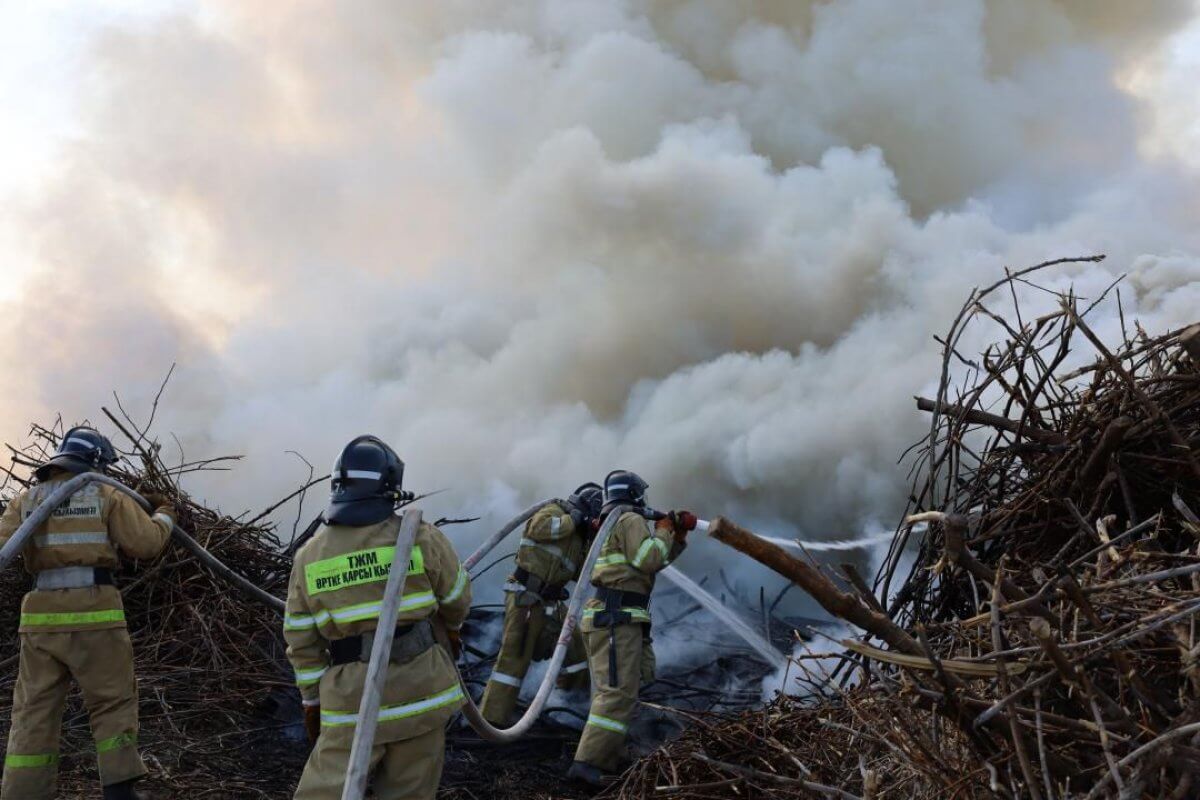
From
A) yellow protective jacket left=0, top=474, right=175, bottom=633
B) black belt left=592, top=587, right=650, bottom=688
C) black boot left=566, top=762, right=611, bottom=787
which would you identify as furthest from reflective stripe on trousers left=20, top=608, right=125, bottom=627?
black belt left=592, top=587, right=650, bottom=688

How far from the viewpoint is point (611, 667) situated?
7750mm

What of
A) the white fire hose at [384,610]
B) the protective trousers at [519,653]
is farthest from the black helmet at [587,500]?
the protective trousers at [519,653]

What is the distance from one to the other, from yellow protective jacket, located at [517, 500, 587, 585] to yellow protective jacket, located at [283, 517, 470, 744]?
4413mm

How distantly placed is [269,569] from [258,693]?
189cm

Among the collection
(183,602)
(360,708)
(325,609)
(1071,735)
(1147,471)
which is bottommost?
(1071,735)

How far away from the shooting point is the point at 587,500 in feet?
31.8

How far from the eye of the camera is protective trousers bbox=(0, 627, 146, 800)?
246 inches

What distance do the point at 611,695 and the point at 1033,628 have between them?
563 centimetres

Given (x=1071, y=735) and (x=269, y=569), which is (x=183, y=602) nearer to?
(x=269, y=569)

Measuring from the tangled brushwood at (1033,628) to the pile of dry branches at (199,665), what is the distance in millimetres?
3901

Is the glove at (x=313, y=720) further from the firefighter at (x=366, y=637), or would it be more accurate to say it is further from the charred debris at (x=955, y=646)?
the charred debris at (x=955, y=646)

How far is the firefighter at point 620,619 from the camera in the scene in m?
7.55

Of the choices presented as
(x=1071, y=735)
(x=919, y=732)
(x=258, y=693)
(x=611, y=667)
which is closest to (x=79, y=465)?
(x=258, y=693)

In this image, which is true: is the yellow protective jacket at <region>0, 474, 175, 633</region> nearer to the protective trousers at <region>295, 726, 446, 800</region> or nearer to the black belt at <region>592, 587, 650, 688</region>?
the protective trousers at <region>295, 726, 446, 800</region>
